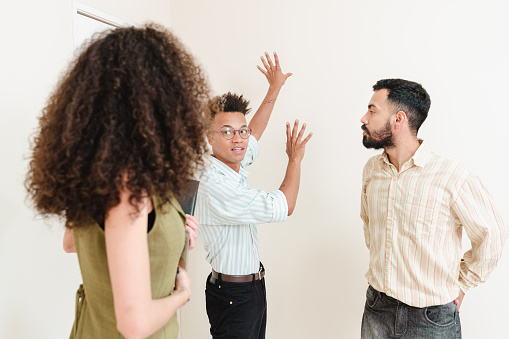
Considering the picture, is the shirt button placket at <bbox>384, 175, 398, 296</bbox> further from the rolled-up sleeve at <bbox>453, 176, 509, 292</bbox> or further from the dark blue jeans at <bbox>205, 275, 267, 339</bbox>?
the dark blue jeans at <bbox>205, 275, 267, 339</bbox>

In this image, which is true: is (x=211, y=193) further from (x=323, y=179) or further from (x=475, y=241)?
(x=475, y=241)

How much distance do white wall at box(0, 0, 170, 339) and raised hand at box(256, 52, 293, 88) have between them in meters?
1.02

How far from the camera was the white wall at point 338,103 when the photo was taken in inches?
67.9

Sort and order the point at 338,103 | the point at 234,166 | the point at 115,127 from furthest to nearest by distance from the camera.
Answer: the point at 338,103 → the point at 234,166 → the point at 115,127

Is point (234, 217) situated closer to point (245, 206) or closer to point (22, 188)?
point (245, 206)

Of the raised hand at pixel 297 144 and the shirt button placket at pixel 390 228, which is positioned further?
the raised hand at pixel 297 144

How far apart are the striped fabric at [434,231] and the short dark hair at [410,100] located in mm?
133

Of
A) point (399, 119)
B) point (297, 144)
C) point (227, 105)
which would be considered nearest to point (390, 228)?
point (399, 119)

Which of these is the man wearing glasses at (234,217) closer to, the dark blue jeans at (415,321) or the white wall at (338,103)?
the white wall at (338,103)

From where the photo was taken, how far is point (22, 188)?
61.6 inches

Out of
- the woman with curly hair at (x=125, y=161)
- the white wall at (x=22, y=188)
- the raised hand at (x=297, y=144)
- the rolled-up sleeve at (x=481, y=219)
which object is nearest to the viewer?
the woman with curly hair at (x=125, y=161)

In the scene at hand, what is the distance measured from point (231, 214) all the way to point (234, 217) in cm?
2

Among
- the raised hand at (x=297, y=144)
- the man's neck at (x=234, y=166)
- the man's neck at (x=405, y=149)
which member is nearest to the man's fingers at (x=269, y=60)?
the raised hand at (x=297, y=144)

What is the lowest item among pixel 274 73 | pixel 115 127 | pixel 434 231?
pixel 434 231
